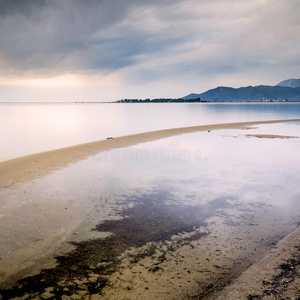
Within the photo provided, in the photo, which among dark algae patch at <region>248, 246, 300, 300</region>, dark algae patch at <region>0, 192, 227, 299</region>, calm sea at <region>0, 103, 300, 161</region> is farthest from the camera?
calm sea at <region>0, 103, 300, 161</region>

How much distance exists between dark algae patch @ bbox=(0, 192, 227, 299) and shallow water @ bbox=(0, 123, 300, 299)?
4 centimetres

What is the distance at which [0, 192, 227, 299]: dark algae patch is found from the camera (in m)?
4.19

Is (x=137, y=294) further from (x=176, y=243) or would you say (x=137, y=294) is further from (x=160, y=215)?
(x=160, y=215)

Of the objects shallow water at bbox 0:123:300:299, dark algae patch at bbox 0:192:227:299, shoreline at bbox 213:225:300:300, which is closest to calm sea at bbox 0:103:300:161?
shallow water at bbox 0:123:300:299

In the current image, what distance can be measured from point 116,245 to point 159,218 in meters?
1.79

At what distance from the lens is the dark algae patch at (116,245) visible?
419 cm

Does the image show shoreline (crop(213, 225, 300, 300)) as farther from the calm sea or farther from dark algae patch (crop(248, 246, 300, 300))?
the calm sea

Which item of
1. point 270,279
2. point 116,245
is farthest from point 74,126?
point 270,279

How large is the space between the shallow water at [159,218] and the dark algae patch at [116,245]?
0.04m

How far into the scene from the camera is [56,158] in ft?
50.6

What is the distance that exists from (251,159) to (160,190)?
8.11m

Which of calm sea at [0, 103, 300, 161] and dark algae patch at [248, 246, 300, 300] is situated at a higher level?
calm sea at [0, 103, 300, 161]

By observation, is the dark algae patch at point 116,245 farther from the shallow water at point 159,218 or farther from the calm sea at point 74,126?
the calm sea at point 74,126

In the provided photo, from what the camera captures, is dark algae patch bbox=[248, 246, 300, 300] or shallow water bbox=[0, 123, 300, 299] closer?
dark algae patch bbox=[248, 246, 300, 300]
